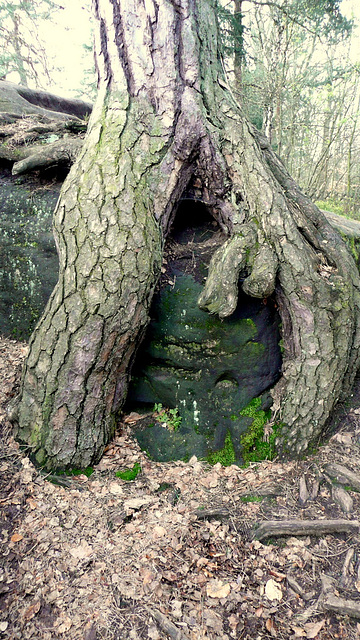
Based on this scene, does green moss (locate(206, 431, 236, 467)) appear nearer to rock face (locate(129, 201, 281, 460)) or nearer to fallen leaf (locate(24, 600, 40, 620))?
rock face (locate(129, 201, 281, 460))

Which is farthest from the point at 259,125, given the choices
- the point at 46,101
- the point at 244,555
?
the point at 244,555

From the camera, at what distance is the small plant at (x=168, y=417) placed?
3.32m

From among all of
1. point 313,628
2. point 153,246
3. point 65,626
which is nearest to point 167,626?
point 65,626

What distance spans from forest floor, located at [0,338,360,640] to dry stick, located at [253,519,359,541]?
4 centimetres

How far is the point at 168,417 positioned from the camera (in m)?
3.37

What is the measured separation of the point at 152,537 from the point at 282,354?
6.01 feet

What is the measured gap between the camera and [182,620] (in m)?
2.01

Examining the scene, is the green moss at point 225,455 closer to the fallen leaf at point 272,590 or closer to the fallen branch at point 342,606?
the fallen leaf at point 272,590

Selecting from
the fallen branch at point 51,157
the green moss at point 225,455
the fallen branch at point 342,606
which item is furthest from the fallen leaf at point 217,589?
the fallen branch at point 51,157

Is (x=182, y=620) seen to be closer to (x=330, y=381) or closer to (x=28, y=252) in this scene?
(x=330, y=381)

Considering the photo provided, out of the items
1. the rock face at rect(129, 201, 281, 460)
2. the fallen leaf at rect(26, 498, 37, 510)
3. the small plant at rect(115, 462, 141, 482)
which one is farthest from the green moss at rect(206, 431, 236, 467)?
the fallen leaf at rect(26, 498, 37, 510)

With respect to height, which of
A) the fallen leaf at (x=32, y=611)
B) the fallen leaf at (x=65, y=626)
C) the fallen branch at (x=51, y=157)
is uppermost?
the fallen branch at (x=51, y=157)

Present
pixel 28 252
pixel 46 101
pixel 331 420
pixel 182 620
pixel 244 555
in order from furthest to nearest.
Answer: pixel 46 101 < pixel 28 252 < pixel 331 420 < pixel 244 555 < pixel 182 620

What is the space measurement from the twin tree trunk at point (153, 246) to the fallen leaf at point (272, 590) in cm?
107
